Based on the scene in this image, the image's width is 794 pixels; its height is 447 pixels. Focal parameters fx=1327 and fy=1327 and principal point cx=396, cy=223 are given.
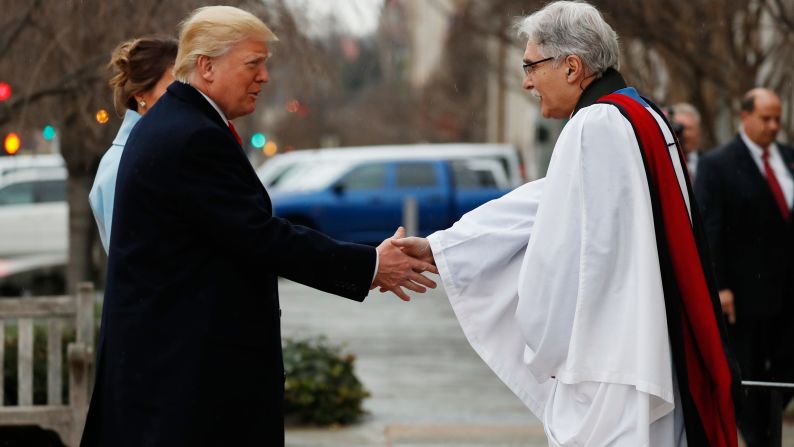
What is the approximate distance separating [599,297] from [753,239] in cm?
361

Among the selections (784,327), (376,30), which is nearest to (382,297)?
(376,30)

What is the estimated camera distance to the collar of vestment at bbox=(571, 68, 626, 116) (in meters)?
3.85

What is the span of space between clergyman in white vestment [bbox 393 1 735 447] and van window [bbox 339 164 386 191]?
17400 millimetres

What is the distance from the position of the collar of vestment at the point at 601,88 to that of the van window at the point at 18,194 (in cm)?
1456

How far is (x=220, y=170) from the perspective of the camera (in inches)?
146

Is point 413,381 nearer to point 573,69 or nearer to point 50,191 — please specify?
point 573,69

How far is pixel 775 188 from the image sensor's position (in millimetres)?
7078

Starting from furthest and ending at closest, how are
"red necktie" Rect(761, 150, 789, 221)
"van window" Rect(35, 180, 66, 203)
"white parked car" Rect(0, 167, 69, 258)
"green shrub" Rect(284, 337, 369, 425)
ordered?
"van window" Rect(35, 180, 66, 203), "white parked car" Rect(0, 167, 69, 258), "green shrub" Rect(284, 337, 369, 425), "red necktie" Rect(761, 150, 789, 221)

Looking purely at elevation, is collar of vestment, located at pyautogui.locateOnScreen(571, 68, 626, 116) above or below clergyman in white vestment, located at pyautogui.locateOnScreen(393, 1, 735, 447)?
above

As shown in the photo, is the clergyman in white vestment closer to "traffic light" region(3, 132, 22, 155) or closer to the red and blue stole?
the red and blue stole

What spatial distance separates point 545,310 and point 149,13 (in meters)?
4.00

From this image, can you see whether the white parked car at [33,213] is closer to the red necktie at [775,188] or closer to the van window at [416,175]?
the van window at [416,175]

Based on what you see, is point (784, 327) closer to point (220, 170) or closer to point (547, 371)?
point (547, 371)

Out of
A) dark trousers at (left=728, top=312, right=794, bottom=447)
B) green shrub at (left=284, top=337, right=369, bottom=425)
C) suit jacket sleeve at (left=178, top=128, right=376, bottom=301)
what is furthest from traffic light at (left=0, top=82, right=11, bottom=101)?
dark trousers at (left=728, top=312, right=794, bottom=447)
